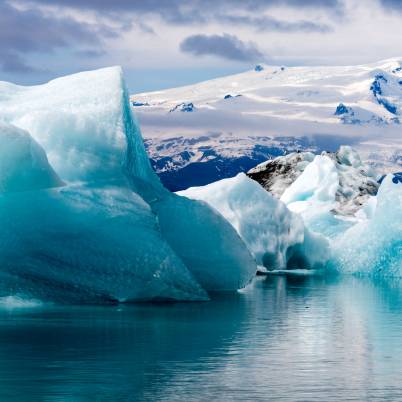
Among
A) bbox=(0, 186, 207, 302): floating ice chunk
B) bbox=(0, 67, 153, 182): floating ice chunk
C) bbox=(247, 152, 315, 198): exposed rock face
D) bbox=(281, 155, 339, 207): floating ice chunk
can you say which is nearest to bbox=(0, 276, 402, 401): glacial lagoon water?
bbox=(0, 186, 207, 302): floating ice chunk

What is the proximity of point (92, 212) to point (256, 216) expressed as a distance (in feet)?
39.0

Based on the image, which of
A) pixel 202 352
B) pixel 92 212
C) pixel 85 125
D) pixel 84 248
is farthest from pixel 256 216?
pixel 202 352

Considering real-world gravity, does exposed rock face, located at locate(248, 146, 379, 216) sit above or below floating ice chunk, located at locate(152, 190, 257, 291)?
above

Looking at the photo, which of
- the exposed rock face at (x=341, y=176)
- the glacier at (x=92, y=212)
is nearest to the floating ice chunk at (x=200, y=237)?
the glacier at (x=92, y=212)

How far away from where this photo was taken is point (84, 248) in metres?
17.4

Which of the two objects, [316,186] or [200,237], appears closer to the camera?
[200,237]

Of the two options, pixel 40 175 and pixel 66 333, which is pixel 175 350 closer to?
pixel 66 333

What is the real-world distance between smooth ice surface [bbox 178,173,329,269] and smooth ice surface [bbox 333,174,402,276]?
5.83 ft

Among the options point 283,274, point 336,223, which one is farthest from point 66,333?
point 336,223

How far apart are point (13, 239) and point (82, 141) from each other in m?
2.83

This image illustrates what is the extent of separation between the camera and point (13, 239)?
55.7 feet

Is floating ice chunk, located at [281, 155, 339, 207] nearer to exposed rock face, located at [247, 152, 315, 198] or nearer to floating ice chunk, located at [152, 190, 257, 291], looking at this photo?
exposed rock face, located at [247, 152, 315, 198]

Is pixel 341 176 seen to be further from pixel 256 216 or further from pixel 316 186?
pixel 256 216

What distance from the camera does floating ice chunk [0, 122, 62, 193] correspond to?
17688 millimetres
